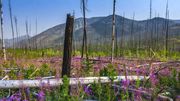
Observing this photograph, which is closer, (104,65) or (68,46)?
(68,46)

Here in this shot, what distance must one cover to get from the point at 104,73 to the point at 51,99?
4136 millimetres

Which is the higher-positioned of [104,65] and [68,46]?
[68,46]

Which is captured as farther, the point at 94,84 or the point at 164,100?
the point at 94,84

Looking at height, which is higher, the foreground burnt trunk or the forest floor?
the foreground burnt trunk

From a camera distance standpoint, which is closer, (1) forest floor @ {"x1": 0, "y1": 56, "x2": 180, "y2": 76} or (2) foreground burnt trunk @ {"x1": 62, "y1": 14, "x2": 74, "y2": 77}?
(2) foreground burnt trunk @ {"x1": 62, "y1": 14, "x2": 74, "y2": 77}

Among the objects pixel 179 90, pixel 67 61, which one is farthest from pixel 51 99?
pixel 67 61

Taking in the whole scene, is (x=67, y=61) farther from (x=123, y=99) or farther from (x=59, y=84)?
(x=123, y=99)

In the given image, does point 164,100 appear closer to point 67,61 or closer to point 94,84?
point 94,84

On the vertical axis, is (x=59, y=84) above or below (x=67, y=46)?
below

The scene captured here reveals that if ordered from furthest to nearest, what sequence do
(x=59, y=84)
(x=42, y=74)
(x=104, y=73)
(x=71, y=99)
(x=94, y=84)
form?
(x=42, y=74)
(x=104, y=73)
(x=94, y=84)
(x=59, y=84)
(x=71, y=99)

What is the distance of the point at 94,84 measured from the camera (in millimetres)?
8516

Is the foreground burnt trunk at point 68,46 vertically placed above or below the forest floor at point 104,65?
above

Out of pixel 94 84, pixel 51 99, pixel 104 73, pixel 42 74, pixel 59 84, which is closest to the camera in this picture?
pixel 51 99

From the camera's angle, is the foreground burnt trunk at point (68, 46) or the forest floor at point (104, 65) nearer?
the foreground burnt trunk at point (68, 46)
